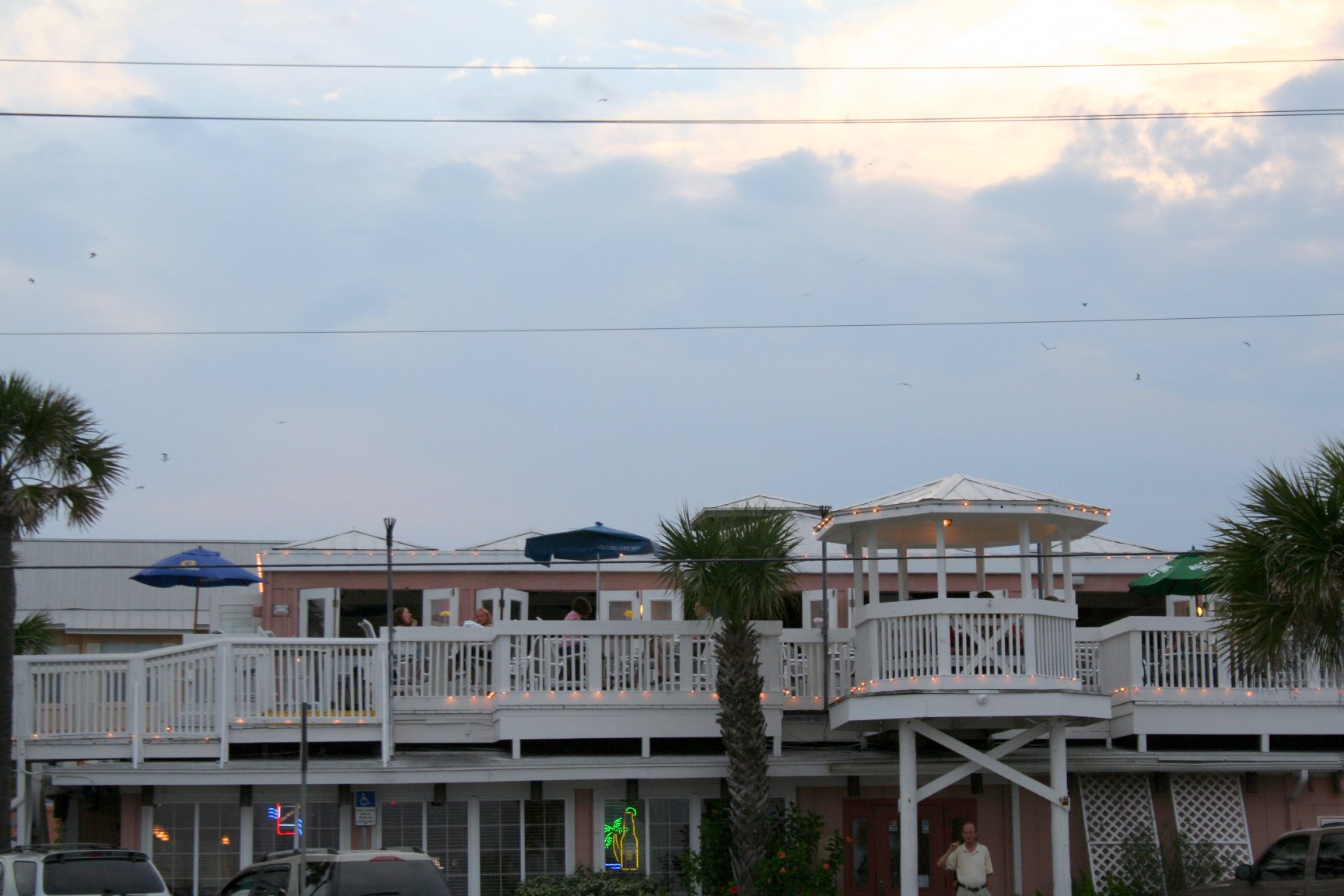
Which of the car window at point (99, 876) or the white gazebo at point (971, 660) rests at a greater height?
the white gazebo at point (971, 660)

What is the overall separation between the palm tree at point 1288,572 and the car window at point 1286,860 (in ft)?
5.87

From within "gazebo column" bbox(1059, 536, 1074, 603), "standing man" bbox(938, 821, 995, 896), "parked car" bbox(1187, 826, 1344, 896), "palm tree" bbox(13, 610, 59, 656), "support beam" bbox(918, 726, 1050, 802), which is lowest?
"standing man" bbox(938, 821, 995, 896)

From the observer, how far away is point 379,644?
20.4 meters

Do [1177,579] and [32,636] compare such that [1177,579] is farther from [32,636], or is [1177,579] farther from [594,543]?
[32,636]

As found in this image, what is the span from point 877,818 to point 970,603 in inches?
151

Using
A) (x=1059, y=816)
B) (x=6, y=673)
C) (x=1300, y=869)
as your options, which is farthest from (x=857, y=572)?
(x=6, y=673)

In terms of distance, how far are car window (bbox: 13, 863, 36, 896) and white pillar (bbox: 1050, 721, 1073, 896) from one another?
11778 mm

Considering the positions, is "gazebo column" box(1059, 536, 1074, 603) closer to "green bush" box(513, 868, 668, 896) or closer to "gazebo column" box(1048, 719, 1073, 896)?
"gazebo column" box(1048, 719, 1073, 896)

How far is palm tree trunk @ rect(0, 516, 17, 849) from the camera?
1875 cm

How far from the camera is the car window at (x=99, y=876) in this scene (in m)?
16.1

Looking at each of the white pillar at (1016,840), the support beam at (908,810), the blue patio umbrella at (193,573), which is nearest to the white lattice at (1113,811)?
the white pillar at (1016,840)

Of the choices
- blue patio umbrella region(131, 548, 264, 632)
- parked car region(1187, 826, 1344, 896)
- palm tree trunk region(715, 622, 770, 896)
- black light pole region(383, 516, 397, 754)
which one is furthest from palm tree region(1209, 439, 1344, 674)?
blue patio umbrella region(131, 548, 264, 632)

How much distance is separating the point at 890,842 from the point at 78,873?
10430mm

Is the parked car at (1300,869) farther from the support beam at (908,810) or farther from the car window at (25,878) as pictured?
the car window at (25,878)
